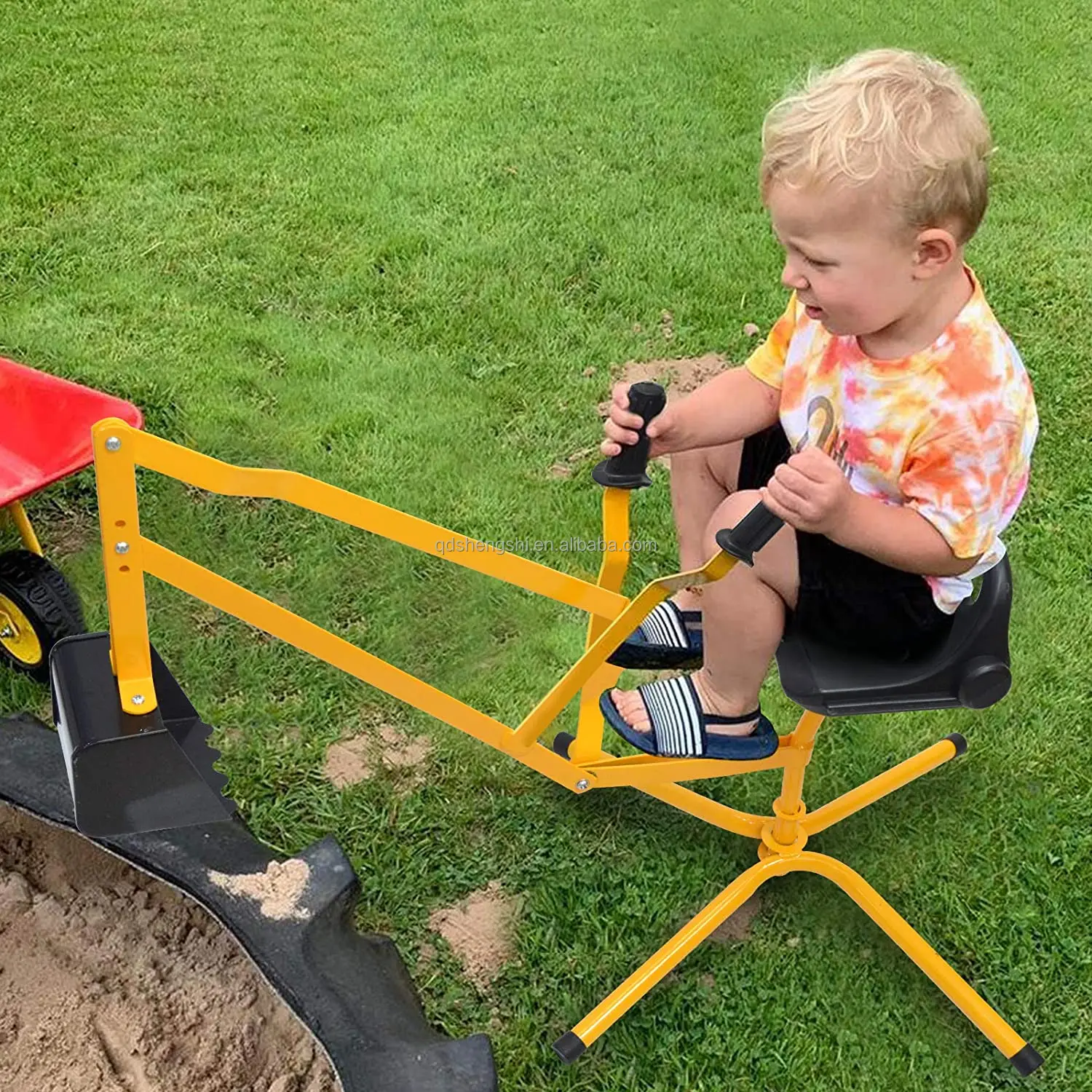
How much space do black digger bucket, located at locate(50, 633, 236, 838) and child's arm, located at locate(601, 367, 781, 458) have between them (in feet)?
2.68

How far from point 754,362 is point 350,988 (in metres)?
1.12

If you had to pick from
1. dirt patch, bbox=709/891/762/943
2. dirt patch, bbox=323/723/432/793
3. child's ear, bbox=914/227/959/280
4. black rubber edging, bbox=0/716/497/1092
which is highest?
child's ear, bbox=914/227/959/280

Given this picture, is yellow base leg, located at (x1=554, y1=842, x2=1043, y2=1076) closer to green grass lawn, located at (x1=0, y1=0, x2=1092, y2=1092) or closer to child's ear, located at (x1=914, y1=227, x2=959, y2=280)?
green grass lawn, located at (x1=0, y1=0, x2=1092, y2=1092)

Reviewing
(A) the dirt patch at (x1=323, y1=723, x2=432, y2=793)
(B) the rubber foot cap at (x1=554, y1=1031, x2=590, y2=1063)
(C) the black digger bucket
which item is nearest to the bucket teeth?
(C) the black digger bucket

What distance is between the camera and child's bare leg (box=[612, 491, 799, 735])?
1767 mm

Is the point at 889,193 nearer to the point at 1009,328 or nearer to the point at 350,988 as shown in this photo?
the point at 350,988

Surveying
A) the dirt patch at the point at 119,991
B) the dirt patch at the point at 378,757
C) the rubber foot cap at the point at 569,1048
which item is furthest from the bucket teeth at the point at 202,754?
the dirt patch at the point at 378,757

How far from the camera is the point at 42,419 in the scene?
2512 mm

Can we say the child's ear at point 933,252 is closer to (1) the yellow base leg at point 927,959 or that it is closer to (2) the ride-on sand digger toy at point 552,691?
(2) the ride-on sand digger toy at point 552,691

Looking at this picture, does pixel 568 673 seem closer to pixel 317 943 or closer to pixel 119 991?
pixel 317 943

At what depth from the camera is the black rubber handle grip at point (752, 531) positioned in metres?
1.48

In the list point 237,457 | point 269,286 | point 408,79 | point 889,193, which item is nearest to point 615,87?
point 408,79

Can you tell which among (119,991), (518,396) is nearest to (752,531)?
(119,991)

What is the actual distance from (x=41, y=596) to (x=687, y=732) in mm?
1339
